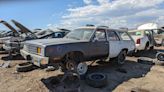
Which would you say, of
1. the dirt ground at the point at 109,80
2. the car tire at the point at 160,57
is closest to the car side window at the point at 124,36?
the dirt ground at the point at 109,80

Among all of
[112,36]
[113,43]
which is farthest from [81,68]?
[112,36]

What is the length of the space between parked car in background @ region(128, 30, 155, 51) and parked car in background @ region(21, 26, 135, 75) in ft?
9.92

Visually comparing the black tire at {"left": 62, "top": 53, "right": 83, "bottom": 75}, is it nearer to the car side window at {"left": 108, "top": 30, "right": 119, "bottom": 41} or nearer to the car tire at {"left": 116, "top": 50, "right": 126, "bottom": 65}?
the car side window at {"left": 108, "top": 30, "right": 119, "bottom": 41}

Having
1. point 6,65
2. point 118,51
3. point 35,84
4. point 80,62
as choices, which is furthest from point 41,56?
point 118,51

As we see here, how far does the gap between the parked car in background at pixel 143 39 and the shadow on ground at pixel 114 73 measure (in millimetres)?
2562

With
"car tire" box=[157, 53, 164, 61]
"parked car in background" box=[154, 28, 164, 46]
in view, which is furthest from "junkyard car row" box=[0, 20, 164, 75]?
"parked car in background" box=[154, 28, 164, 46]

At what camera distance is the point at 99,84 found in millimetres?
6484

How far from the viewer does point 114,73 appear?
8203 millimetres

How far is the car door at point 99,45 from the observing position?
7701mm

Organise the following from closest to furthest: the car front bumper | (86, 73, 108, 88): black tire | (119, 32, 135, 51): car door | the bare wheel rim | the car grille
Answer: the car front bumper, (86, 73, 108, 88): black tire, the car grille, the bare wheel rim, (119, 32, 135, 51): car door

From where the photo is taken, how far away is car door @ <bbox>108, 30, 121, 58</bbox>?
339 inches

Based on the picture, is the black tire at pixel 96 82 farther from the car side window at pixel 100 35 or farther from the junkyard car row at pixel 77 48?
the car side window at pixel 100 35

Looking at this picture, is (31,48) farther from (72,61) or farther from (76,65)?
(76,65)

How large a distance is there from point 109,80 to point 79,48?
1556 mm
